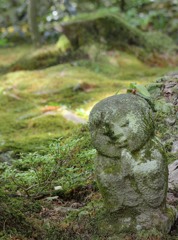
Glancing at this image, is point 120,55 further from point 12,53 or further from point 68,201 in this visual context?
point 68,201

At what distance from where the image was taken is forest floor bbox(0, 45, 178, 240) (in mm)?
3557

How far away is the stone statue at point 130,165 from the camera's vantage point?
120 inches

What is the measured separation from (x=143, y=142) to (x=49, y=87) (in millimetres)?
6320

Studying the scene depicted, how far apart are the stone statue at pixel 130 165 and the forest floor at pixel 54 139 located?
1.26 feet

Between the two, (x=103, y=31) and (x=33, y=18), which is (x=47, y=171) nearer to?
(x=103, y=31)

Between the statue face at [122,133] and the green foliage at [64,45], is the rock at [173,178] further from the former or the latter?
the green foliage at [64,45]

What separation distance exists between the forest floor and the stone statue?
1.26ft

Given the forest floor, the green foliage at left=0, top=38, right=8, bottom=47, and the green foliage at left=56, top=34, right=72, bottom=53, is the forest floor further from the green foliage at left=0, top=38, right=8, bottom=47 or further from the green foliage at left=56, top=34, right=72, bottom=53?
the green foliage at left=0, top=38, right=8, bottom=47

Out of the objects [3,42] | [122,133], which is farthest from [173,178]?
[3,42]

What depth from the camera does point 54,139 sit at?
3953mm

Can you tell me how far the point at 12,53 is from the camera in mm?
15133

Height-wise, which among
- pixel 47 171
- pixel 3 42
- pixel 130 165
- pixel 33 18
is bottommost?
pixel 3 42

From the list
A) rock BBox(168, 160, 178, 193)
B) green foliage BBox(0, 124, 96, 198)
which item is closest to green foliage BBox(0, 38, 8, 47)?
green foliage BBox(0, 124, 96, 198)

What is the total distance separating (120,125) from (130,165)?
305 mm
